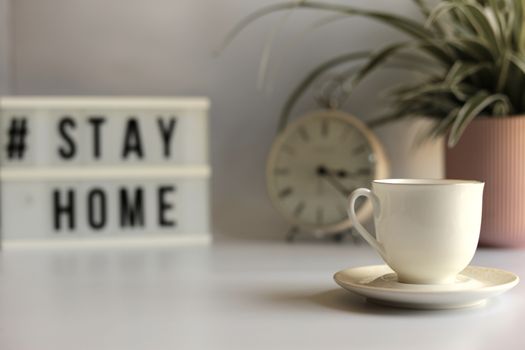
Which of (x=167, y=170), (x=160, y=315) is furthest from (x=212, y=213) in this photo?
(x=160, y=315)

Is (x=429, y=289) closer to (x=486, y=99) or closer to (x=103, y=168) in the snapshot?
(x=486, y=99)

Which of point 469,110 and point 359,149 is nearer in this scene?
point 469,110

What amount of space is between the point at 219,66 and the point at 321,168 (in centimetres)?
27

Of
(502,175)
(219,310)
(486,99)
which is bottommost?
(219,310)

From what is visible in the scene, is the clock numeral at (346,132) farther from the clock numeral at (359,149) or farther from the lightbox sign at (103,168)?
the lightbox sign at (103,168)

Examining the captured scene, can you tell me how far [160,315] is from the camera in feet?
2.00

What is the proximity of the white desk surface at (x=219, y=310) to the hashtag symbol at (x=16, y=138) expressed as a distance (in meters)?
0.19

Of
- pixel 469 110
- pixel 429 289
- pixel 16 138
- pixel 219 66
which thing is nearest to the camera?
pixel 429 289

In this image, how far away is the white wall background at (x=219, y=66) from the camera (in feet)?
3.95

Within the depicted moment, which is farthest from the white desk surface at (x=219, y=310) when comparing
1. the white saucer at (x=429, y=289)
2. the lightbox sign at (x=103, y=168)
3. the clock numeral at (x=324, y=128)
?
the clock numeral at (x=324, y=128)

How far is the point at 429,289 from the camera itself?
0.61m

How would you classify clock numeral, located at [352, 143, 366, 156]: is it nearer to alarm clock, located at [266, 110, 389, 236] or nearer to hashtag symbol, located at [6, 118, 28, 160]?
alarm clock, located at [266, 110, 389, 236]

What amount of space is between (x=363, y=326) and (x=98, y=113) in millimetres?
652

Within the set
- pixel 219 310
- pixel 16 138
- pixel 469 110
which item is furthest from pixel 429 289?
pixel 16 138
